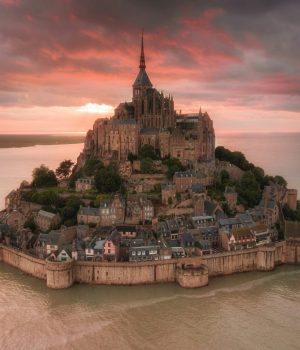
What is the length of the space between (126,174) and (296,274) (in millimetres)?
19050

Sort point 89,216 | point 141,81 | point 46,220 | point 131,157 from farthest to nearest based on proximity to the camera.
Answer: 1. point 141,81
2. point 131,157
3. point 46,220
4. point 89,216

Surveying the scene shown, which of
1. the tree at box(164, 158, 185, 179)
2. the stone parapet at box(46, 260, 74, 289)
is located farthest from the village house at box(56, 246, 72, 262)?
the tree at box(164, 158, 185, 179)

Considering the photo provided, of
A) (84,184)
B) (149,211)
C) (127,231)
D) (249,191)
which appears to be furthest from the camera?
(249,191)

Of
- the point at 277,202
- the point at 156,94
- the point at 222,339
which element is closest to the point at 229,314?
the point at 222,339

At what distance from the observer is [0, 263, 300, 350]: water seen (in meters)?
24.0

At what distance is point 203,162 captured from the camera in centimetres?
4816

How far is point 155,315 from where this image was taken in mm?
27078

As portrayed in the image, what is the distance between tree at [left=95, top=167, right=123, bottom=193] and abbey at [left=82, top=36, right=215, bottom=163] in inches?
210

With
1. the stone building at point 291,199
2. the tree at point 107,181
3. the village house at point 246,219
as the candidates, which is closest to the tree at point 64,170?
the tree at point 107,181

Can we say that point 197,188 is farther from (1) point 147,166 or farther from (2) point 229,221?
(1) point 147,166

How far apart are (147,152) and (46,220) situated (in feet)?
45.6

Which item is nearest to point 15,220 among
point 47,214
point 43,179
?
point 47,214

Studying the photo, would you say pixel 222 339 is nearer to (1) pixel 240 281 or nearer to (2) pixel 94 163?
(1) pixel 240 281

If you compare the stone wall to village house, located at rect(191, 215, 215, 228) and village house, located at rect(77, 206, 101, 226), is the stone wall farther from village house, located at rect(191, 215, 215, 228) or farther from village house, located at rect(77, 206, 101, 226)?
village house, located at rect(191, 215, 215, 228)
